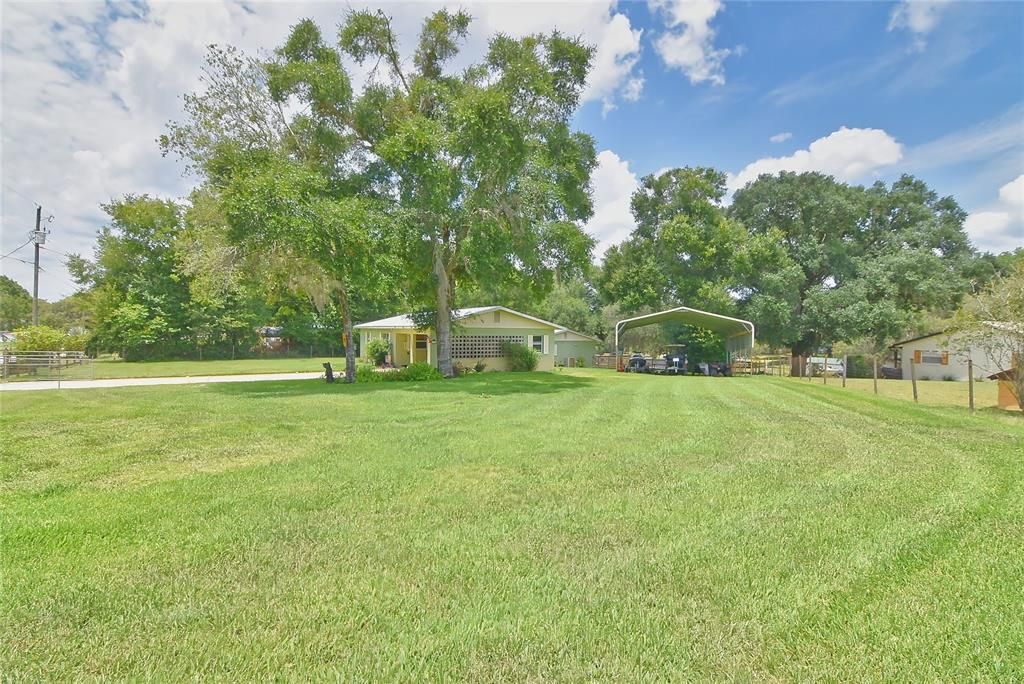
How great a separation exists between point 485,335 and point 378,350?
7.90 metres

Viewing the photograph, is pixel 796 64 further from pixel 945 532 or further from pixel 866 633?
pixel 866 633

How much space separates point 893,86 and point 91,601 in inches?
842

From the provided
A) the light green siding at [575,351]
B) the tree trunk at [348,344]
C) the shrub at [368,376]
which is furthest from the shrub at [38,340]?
the light green siding at [575,351]

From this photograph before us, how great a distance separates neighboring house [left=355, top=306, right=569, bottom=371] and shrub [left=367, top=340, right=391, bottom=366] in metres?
2.05

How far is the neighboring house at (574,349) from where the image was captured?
3267 centimetres

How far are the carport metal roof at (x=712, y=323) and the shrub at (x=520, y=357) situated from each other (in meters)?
4.84

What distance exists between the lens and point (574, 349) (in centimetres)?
3375

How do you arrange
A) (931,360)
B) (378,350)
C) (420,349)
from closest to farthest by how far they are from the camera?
(420,349) → (931,360) → (378,350)

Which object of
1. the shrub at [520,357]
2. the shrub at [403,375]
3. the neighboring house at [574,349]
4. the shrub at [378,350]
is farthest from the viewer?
the neighboring house at [574,349]

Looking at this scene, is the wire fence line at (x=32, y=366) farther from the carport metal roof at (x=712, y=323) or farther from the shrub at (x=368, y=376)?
the carport metal roof at (x=712, y=323)

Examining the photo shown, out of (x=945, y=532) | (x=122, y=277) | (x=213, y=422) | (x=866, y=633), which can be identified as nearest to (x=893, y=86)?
(x=945, y=532)

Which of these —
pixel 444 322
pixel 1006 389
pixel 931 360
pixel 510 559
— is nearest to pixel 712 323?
pixel 931 360

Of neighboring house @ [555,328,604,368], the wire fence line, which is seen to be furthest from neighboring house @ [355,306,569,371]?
the wire fence line

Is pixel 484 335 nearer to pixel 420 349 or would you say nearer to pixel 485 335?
pixel 485 335
